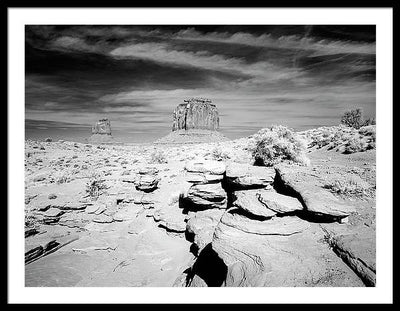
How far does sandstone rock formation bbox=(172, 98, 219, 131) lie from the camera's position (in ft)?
302

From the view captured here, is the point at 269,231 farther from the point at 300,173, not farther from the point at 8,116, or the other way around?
the point at 8,116

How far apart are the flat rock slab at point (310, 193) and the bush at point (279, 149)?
1.81m

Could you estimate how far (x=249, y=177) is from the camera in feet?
21.8

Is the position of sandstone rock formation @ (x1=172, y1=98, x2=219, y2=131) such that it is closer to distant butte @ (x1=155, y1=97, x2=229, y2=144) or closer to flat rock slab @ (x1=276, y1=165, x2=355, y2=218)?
distant butte @ (x1=155, y1=97, x2=229, y2=144)

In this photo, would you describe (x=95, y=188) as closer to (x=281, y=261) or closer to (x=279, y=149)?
(x=279, y=149)

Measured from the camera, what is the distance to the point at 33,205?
860 cm

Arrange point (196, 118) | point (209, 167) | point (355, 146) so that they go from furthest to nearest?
point (196, 118), point (209, 167), point (355, 146)

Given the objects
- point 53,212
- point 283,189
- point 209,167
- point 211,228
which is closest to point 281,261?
point 283,189

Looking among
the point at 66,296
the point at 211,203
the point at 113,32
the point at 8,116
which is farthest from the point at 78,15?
the point at 211,203

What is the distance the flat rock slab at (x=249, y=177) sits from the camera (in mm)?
6398

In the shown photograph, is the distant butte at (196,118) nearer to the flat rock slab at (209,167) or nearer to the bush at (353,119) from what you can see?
the bush at (353,119)

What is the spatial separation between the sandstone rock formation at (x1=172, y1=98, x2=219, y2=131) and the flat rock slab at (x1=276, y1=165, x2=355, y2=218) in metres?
86.0

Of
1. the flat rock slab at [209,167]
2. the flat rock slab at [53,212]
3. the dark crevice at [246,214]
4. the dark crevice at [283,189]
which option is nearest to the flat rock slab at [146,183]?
the flat rock slab at [209,167]

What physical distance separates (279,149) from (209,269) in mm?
5741
